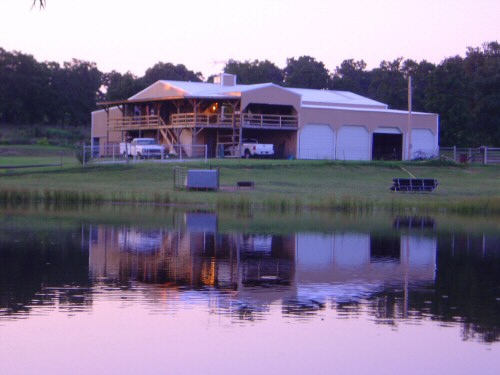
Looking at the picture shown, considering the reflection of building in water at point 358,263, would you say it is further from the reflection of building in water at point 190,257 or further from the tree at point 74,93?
the tree at point 74,93

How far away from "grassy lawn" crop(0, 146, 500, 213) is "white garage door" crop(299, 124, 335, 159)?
31.5 feet

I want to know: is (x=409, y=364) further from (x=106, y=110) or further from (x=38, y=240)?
(x=106, y=110)

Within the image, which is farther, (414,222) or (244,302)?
(414,222)

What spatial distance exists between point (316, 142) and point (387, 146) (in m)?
9.97

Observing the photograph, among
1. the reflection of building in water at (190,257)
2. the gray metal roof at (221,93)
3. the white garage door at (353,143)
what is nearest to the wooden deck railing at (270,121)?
the gray metal roof at (221,93)

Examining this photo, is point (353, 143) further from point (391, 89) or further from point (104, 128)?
point (391, 89)

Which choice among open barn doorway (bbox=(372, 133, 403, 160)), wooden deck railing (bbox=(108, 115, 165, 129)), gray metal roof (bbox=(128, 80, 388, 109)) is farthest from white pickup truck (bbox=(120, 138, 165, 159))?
open barn doorway (bbox=(372, 133, 403, 160))

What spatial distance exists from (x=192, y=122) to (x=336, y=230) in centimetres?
4001

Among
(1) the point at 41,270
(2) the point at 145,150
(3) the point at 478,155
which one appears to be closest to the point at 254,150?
(2) the point at 145,150

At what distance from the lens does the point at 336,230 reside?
3334cm

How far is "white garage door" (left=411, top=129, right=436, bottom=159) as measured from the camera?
7919 centimetres

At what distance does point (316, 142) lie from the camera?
75.4 m

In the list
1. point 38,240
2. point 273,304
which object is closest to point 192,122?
point 38,240

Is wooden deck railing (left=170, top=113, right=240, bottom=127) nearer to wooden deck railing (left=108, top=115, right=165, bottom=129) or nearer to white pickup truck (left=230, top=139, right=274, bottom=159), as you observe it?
white pickup truck (left=230, top=139, right=274, bottom=159)
